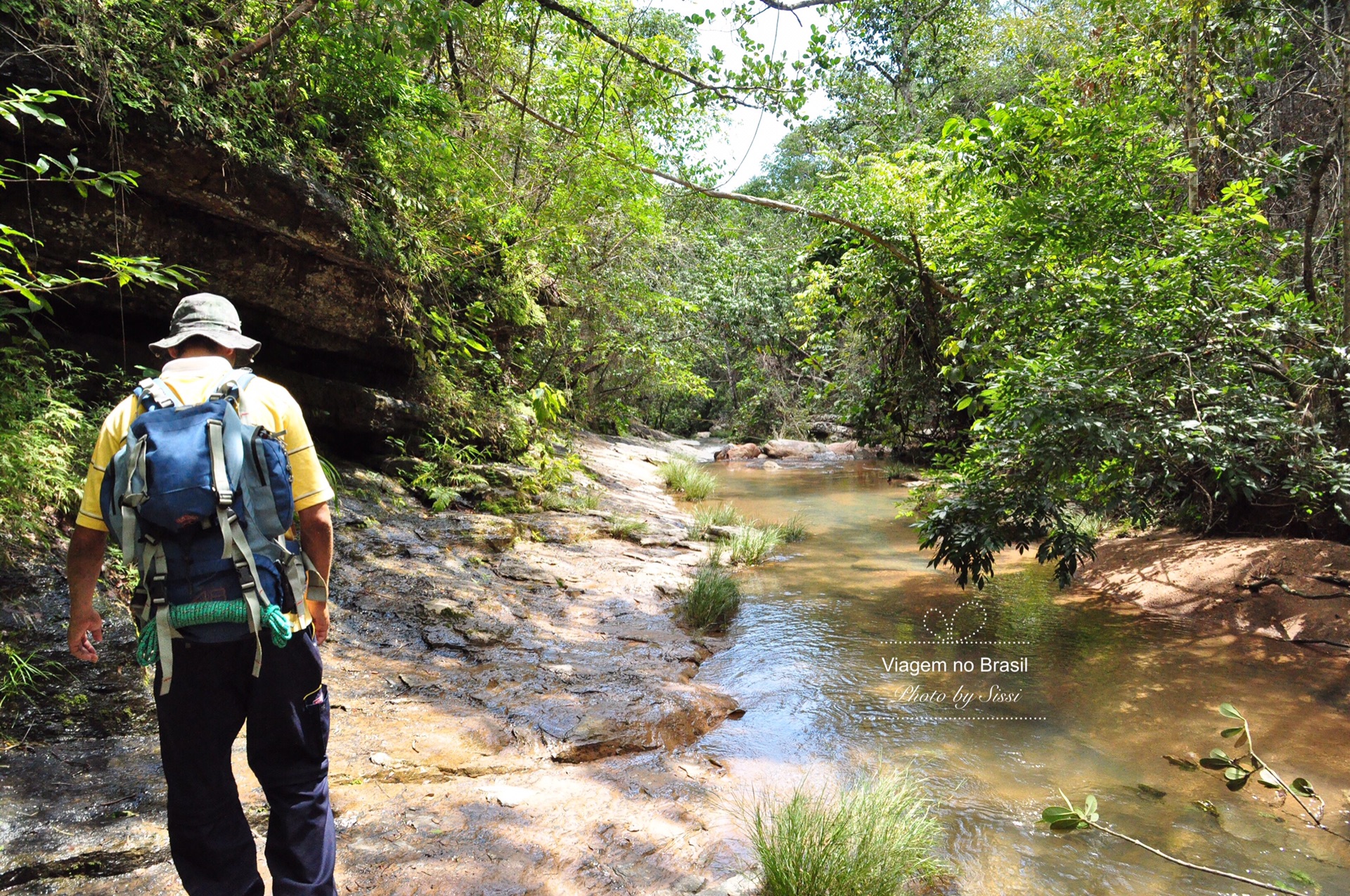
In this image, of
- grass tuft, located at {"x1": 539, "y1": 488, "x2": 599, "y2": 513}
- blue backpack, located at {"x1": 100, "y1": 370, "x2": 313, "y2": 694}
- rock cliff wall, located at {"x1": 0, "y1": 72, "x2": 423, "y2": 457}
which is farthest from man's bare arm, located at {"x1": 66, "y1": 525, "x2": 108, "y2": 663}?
grass tuft, located at {"x1": 539, "y1": 488, "x2": 599, "y2": 513}

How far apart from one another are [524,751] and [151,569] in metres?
2.26

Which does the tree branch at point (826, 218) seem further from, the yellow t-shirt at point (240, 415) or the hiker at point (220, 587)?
the hiker at point (220, 587)

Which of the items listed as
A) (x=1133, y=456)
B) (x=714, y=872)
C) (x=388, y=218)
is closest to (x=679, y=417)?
(x=388, y=218)

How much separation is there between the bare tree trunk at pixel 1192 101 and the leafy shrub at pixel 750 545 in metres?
5.31

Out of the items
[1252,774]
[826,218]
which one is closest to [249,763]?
[1252,774]

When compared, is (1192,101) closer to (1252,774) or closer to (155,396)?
(1252,774)

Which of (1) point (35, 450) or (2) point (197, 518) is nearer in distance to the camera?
(2) point (197, 518)

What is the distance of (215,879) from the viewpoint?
2125mm

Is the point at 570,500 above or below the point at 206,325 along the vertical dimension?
below

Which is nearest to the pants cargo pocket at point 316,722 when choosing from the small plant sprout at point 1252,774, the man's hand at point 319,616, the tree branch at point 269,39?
the man's hand at point 319,616

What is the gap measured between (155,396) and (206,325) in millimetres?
306

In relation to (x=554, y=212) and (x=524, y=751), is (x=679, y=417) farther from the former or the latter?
(x=524, y=751)

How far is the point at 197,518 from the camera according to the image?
1.98 meters

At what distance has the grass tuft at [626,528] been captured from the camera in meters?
8.62
